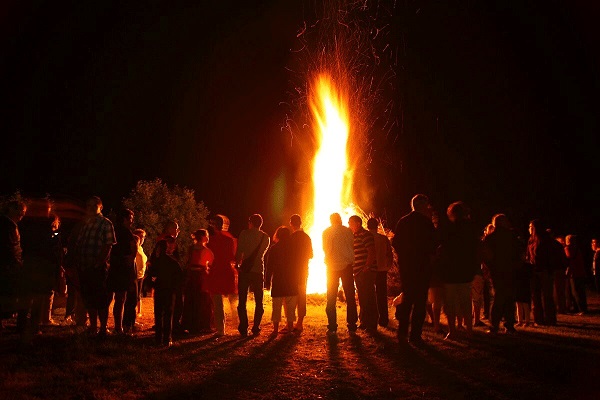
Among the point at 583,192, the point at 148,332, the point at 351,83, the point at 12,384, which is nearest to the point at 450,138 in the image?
the point at 583,192

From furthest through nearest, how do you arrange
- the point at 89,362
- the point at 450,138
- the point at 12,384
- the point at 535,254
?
1. the point at 450,138
2. the point at 535,254
3. the point at 89,362
4. the point at 12,384

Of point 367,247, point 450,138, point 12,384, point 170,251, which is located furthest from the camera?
point 450,138

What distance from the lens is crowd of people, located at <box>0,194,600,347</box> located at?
27.9 feet

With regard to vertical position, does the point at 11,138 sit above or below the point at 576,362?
above

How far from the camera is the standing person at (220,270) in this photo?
33.4 ft

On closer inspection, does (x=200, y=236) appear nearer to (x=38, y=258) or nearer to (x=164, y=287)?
(x=164, y=287)

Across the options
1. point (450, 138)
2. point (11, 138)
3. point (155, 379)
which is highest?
point (11, 138)

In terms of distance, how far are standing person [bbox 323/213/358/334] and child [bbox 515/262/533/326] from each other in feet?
10.7

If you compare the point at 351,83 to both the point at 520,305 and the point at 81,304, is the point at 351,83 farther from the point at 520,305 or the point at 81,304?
the point at 81,304

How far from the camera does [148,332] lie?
1030cm

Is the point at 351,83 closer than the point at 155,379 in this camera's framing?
No

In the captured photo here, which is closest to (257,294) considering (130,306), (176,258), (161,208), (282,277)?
(282,277)

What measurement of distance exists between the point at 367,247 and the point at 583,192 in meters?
38.0

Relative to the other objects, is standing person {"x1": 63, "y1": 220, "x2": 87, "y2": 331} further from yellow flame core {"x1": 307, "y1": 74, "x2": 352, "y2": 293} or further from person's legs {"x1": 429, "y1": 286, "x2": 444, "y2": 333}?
yellow flame core {"x1": 307, "y1": 74, "x2": 352, "y2": 293}
